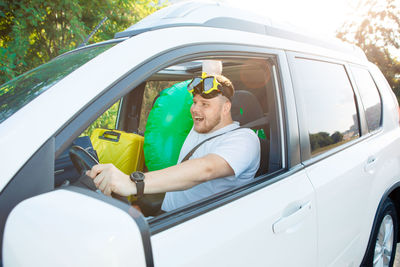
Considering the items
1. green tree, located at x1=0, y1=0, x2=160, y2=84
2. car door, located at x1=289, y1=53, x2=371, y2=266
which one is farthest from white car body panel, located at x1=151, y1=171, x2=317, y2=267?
green tree, located at x1=0, y1=0, x2=160, y2=84

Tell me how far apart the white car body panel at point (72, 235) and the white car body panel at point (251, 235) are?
273mm

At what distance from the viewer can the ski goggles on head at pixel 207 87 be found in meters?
2.10

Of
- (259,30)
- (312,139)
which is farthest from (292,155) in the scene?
(259,30)

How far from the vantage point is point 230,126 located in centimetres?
221

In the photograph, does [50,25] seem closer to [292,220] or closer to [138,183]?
[138,183]

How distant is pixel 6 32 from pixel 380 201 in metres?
5.82

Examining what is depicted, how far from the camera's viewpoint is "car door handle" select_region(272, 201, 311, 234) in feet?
4.19

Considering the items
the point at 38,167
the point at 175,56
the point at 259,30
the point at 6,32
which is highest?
the point at 6,32

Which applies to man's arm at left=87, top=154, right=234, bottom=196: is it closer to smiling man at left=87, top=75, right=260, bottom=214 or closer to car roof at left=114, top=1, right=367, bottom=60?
smiling man at left=87, top=75, right=260, bottom=214

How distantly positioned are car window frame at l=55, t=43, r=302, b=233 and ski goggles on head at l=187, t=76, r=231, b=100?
610 mm

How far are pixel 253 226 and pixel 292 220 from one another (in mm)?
245

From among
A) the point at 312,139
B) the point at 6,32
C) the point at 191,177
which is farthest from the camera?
the point at 6,32

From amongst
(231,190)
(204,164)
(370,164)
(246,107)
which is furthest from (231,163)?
(370,164)

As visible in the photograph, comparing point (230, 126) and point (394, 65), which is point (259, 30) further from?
point (394, 65)
